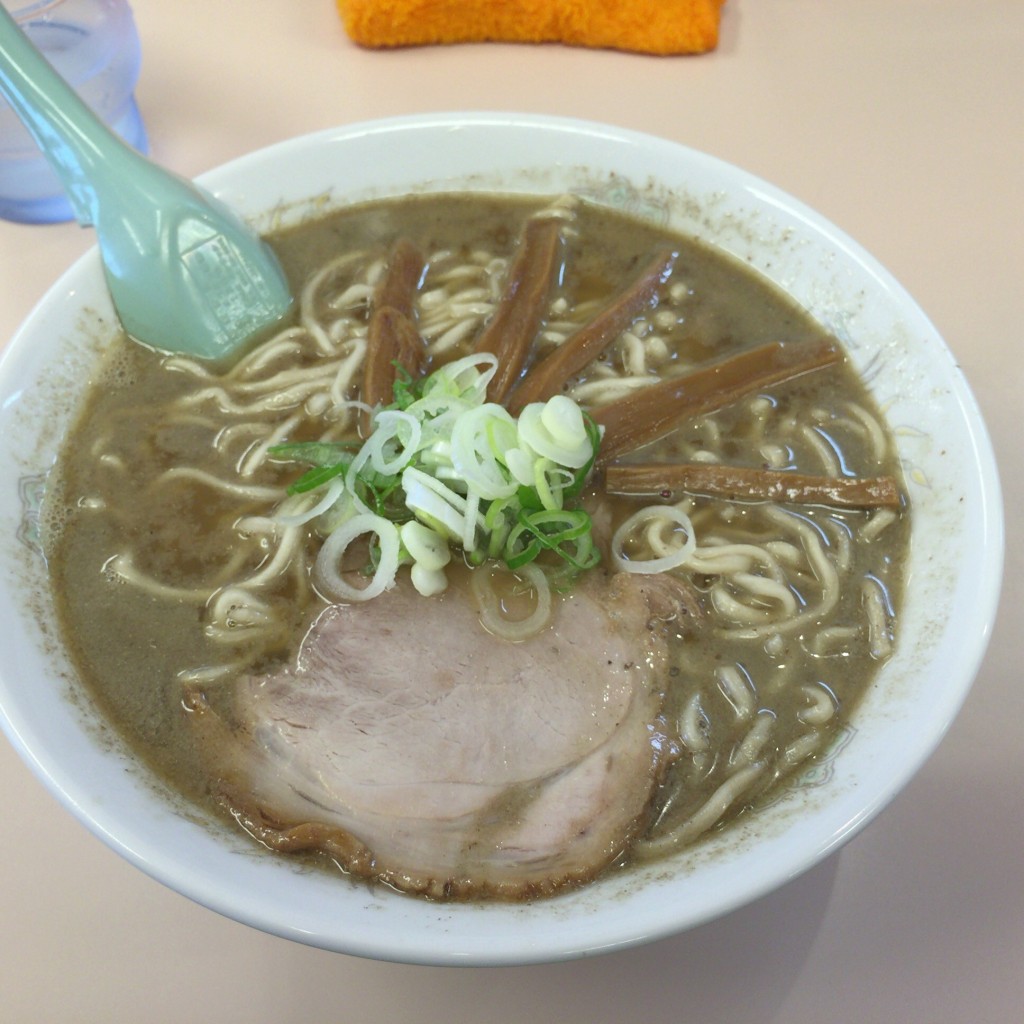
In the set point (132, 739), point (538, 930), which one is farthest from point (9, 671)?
point (538, 930)

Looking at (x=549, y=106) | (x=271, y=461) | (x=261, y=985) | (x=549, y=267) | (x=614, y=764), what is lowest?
(x=261, y=985)

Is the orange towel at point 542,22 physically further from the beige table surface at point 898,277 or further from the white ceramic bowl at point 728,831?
the white ceramic bowl at point 728,831

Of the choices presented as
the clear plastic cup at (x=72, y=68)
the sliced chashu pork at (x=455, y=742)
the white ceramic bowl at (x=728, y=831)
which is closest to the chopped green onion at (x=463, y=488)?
the sliced chashu pork at (x=455, y=742)

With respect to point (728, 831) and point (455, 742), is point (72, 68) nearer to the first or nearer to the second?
point (455, 742)

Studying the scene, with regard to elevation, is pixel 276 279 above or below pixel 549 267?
below

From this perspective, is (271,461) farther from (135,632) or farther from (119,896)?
(119,896)

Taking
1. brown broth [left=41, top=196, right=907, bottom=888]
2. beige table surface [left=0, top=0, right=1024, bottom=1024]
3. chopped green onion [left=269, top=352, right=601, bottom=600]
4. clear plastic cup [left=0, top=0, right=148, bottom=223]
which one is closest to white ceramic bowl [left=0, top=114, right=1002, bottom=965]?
brown broth [left=41, top=196, right=907, bottom=888]

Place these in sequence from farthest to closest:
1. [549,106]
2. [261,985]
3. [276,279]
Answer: [549,106] < [276,279] < [261,985]
